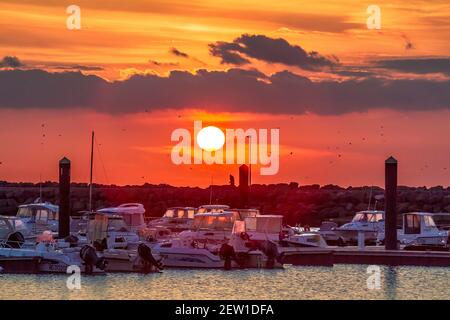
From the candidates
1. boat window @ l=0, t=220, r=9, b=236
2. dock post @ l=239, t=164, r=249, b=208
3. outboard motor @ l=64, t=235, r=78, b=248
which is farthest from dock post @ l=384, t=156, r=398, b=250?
boat window @ l=0, t=220, r=9, b=236

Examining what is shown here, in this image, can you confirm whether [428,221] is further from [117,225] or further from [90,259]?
[90,259]

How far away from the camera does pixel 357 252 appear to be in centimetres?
7069

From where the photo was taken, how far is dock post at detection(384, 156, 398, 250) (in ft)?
230

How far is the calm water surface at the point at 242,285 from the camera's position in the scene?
188 feet

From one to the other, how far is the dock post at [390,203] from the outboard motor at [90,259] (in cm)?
1626

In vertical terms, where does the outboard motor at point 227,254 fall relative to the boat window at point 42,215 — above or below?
below

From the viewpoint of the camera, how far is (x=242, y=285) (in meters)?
61.5

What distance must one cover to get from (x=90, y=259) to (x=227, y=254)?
291 inches

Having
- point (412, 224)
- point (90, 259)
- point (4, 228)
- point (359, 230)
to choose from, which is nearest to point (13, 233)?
point (4, 228)

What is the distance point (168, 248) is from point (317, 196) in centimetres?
6810

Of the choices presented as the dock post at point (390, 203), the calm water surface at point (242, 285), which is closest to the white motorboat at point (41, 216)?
the calm water surface at point (242, 285)

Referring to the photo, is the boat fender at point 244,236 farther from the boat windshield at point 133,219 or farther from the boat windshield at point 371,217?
the boat windshield at point 371,217
